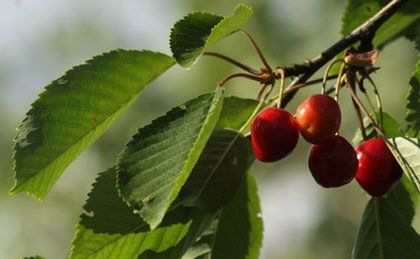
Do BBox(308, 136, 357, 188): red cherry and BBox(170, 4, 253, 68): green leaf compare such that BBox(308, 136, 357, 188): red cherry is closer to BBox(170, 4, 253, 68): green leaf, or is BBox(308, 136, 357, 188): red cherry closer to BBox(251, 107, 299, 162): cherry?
BBox(251, 107, 299, 162): cherry

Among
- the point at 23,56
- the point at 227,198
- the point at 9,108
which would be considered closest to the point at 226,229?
the point at 227,198

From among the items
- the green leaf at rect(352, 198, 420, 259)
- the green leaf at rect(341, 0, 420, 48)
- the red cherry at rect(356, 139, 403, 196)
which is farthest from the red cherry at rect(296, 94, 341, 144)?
the green leaf at rect(341, 0, 420, 48)

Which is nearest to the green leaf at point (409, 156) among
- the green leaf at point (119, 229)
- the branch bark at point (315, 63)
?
the branch bark at point (315, 63)

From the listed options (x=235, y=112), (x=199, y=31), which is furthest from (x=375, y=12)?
(x=199, y=31)

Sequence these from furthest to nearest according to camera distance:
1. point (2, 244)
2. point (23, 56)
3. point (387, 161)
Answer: point (23, 56) < point (2, 244) < point (387, 161)

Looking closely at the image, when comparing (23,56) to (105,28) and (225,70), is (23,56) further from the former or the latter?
(225,70)
